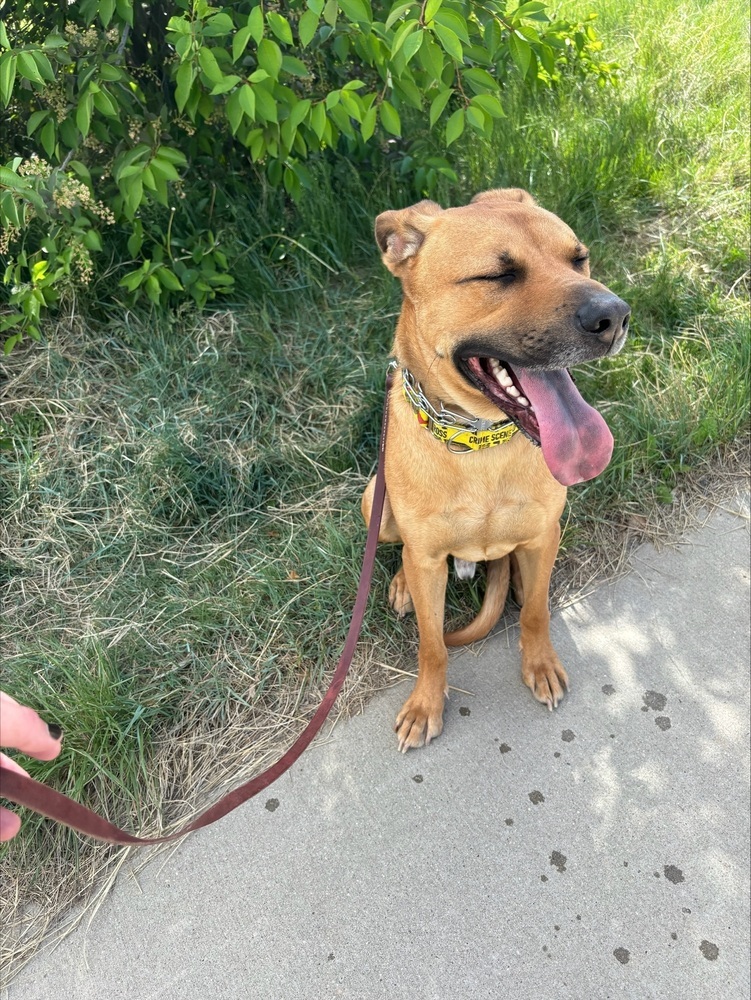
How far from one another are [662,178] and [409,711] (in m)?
3.24

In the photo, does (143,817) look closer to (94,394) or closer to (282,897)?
(282,897)

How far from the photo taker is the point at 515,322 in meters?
1.70

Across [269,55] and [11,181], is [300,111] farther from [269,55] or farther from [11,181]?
[11,181]

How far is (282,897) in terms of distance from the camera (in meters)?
1.95

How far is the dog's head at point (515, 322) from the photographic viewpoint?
1644 millimetres

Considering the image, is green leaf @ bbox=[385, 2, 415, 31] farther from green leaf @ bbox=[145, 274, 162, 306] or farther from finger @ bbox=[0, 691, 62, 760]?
finger @ bbox=[0, 691, 62, 760]

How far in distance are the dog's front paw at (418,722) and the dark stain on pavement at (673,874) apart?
730 mm

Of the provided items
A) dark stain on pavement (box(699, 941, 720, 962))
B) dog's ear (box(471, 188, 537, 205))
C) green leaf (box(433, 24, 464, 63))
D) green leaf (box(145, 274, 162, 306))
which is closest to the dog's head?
dog's ear (box(471, 188, 537, 205))

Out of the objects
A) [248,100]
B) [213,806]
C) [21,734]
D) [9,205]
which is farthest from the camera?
[9,205]

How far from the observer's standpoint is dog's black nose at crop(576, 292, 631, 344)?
1.58 metres

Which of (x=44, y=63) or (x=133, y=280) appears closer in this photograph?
(x=44, y=63)

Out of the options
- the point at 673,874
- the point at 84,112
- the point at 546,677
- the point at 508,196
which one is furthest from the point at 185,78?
the point at 673,874

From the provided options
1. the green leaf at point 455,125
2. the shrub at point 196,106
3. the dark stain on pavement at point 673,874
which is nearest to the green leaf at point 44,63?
the shrub at point 196,106

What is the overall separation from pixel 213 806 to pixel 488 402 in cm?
129
